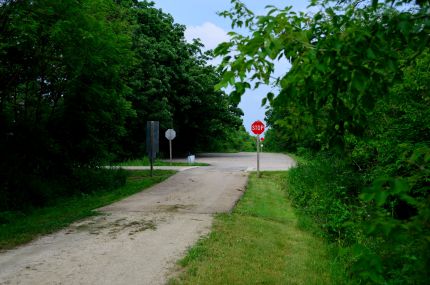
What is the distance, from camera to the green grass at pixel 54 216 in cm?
798

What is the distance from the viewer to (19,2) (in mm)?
10227

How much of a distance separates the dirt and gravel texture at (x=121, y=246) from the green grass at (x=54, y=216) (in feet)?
1.09

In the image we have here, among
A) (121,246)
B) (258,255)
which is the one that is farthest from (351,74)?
(121,246)

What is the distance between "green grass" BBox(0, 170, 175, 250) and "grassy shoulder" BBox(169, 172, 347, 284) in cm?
338

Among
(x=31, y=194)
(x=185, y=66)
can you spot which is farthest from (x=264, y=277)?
(x=185, y=66)

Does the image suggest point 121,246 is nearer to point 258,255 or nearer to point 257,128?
point 258,255

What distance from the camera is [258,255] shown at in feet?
22.0

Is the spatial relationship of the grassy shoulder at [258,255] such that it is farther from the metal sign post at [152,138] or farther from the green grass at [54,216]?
the metal sign post at [152,138]

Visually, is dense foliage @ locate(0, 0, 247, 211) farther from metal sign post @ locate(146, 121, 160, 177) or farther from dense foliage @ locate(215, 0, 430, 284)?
dense foliage @ locate(215, 0, 430, 284)

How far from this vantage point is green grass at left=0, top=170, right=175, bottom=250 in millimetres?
7977

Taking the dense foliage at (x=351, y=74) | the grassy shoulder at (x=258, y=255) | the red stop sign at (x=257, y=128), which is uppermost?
the red stop sign at (x=257, y=128)

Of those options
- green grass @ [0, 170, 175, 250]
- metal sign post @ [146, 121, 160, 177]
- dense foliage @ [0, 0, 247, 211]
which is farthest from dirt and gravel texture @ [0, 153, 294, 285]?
metal sign post @ [146, 121, 160, 177]

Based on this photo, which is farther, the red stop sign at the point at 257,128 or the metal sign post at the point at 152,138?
the red stop sign at the point at 257,128

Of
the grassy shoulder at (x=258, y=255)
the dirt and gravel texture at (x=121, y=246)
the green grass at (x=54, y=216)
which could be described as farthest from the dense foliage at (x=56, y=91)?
the grassy shoulder at (x=258, y=255)
